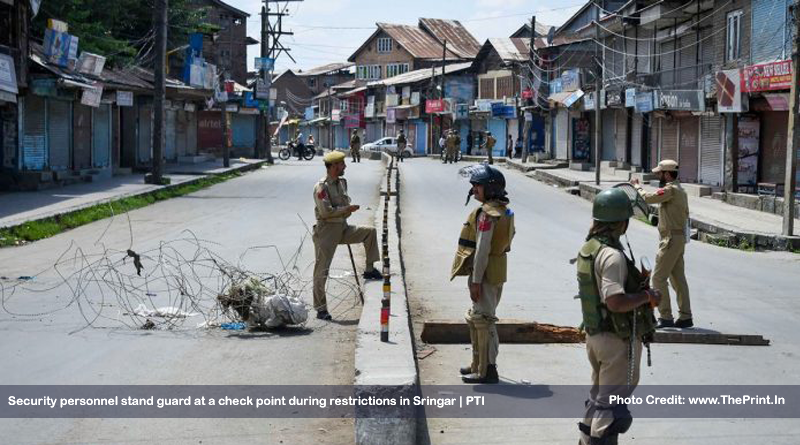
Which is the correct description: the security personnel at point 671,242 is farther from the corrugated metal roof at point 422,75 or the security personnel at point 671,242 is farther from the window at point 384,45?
the window at point 384,45

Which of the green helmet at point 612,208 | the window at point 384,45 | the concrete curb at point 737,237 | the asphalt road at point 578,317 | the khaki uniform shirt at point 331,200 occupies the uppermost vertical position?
the window at point 384,45

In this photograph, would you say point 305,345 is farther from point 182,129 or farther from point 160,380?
point 182,129

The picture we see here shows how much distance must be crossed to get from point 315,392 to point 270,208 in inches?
709

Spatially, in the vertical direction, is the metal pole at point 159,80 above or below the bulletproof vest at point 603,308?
above

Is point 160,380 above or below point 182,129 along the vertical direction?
below

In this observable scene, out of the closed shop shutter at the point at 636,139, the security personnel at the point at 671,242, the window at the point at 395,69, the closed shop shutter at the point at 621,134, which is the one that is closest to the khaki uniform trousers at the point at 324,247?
the security personnel at the point at 671,242

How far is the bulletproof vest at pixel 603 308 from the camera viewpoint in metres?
5.30

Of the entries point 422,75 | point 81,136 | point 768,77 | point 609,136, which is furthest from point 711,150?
point 422,75

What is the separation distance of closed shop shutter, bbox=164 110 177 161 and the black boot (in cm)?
4171

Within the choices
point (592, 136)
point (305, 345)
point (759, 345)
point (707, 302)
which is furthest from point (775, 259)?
point (592, 136)

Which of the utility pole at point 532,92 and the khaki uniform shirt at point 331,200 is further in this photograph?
the utility pole at point 532,92

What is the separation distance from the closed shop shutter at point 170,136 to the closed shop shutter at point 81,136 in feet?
45.1

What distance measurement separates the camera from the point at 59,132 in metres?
30.9

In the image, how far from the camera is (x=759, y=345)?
9508 millimetres
